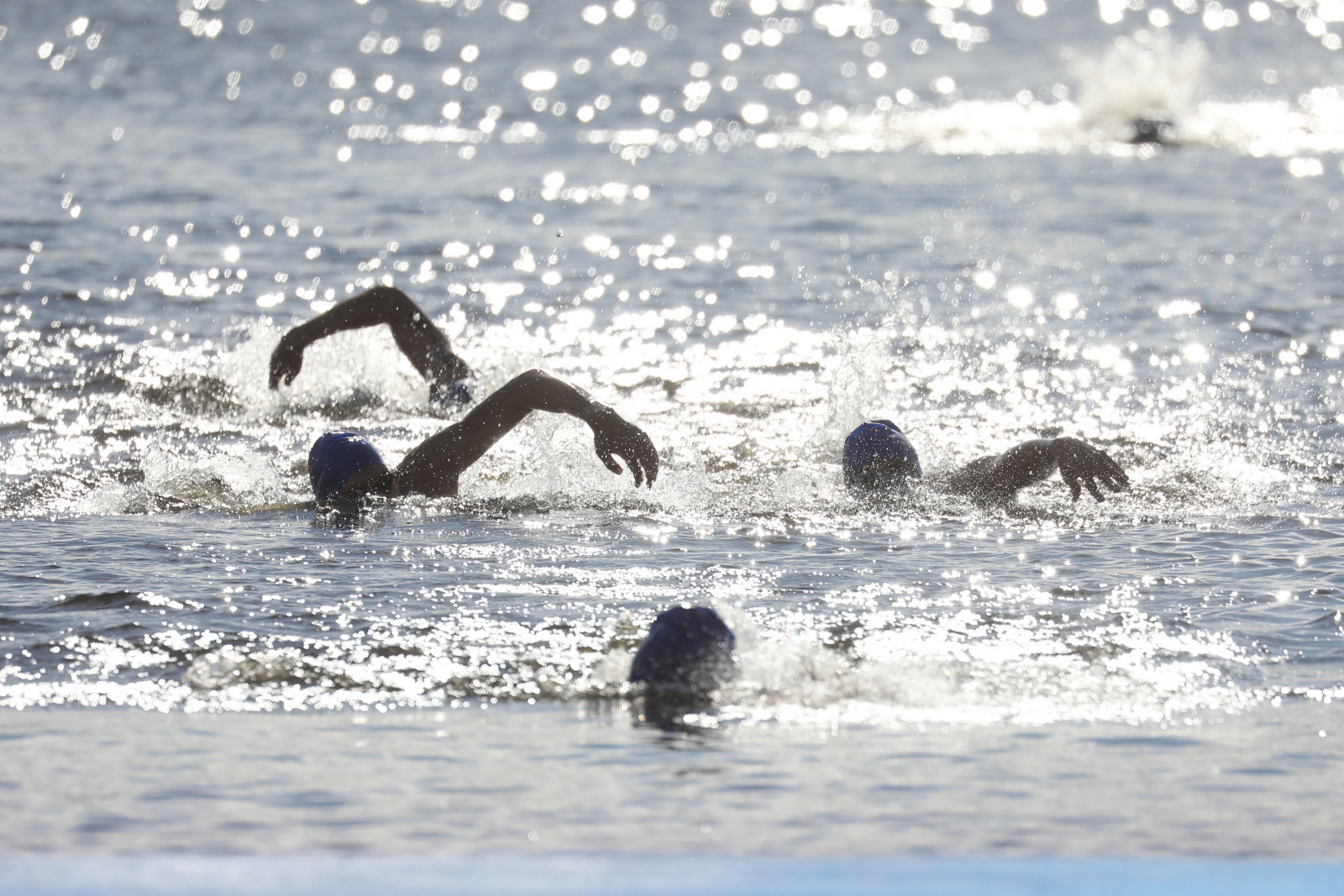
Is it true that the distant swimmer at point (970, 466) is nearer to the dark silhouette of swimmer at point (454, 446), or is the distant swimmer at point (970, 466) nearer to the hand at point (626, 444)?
the dark silhouette of swimmer at point (454, 446)

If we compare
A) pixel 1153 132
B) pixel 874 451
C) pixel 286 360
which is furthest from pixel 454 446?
pixel 1153 132

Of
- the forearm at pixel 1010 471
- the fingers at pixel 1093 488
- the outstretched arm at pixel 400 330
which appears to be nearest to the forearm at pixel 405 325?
the outstretched arm at pixel 400 330

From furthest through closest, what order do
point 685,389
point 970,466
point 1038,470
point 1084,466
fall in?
point 685,389, point 970,466, point 1038,470, point 1084,466

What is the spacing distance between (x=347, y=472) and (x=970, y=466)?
3.08 metres

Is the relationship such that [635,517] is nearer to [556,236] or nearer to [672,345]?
[672,345]

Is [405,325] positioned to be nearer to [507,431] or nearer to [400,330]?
[400,330]

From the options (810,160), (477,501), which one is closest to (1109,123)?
(810,160)

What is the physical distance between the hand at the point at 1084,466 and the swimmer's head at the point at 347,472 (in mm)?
3228

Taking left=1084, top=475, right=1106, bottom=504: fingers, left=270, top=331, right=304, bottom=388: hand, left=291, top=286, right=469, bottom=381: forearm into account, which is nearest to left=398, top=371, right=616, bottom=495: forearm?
left=270, top=331, right=304, bottom=388: hand

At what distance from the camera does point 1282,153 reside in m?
24.2

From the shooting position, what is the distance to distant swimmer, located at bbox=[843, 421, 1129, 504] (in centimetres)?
772

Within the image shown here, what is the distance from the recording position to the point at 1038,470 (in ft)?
25.9

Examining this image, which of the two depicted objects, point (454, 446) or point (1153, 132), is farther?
point (1153, 132)

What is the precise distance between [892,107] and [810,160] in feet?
26.3
